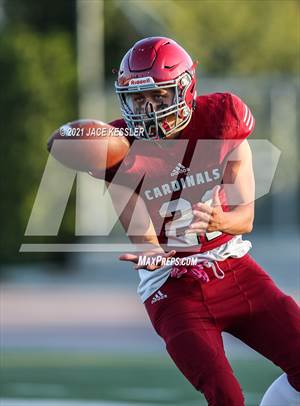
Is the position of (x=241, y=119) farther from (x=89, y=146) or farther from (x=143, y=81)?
(x=89, y=146)

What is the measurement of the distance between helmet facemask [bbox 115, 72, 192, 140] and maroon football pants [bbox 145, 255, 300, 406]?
62 cm

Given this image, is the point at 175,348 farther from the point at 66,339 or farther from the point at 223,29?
the point at 223,29

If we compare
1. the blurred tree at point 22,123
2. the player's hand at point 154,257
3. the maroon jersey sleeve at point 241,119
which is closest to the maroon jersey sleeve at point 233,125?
the maroon jersey sleeve at point 241,119

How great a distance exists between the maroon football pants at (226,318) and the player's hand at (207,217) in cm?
37

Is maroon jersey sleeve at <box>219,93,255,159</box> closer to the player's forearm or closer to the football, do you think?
the player's forearm

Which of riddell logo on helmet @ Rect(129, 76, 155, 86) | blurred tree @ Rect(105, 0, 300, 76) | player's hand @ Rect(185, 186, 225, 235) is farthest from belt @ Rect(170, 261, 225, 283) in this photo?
blurred tree @ Rect(105, 0, 300, 76)

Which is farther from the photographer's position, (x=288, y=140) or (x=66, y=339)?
(x=288, y=140)

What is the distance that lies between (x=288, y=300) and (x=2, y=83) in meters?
10.7

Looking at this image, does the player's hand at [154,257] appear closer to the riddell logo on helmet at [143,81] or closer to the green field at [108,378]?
the riddell logo on helmet at [143,81]

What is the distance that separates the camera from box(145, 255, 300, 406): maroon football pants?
4.54 m

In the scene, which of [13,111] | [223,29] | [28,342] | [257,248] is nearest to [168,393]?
[28,342]

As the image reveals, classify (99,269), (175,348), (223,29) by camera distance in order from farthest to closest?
(223,29), (99,269), (175,348)

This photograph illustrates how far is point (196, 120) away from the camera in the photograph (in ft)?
16.0

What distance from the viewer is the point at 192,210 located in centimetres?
465
